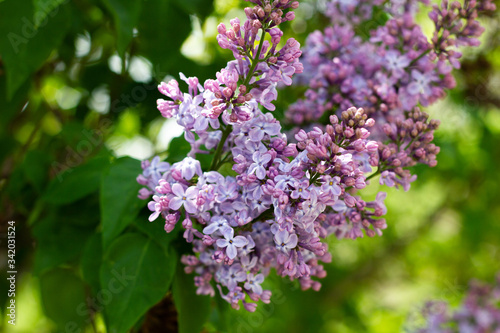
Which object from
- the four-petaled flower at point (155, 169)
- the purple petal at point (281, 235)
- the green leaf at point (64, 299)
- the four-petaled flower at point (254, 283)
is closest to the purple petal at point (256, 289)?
the four-petaled flower at point (254, 283)

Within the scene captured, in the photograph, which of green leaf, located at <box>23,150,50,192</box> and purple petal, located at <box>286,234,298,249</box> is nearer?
purple petal, located at <box>286,234,298,249</box>

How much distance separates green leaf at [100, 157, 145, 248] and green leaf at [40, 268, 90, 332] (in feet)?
1.22

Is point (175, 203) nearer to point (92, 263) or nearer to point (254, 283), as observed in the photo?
point (254, 283)

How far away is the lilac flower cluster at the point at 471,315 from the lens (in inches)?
61.8

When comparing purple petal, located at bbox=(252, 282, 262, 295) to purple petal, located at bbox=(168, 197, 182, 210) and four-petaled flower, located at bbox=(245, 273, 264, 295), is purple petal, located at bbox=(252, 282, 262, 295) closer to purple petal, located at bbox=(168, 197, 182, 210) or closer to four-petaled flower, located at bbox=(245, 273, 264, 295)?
four-petaled flower, located at bbox=(245, 273, 264, 295)

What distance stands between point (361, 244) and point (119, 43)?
7.05 ft

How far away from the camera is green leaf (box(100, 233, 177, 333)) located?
704 millimetres

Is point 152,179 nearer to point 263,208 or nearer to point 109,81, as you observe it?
point 263,208

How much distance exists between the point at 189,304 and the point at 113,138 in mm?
1020

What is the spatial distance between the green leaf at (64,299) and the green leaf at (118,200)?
1.22 ft

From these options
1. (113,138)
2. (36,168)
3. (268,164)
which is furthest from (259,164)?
(113,138)

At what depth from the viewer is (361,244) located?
2.70m

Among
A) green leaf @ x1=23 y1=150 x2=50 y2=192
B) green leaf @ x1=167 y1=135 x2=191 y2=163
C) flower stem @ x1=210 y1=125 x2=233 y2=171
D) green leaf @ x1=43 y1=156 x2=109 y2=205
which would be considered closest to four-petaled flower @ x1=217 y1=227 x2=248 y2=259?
flower stem @ x1=210 y1=125 x2=233 y2=171

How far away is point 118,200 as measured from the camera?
0.76 metres
